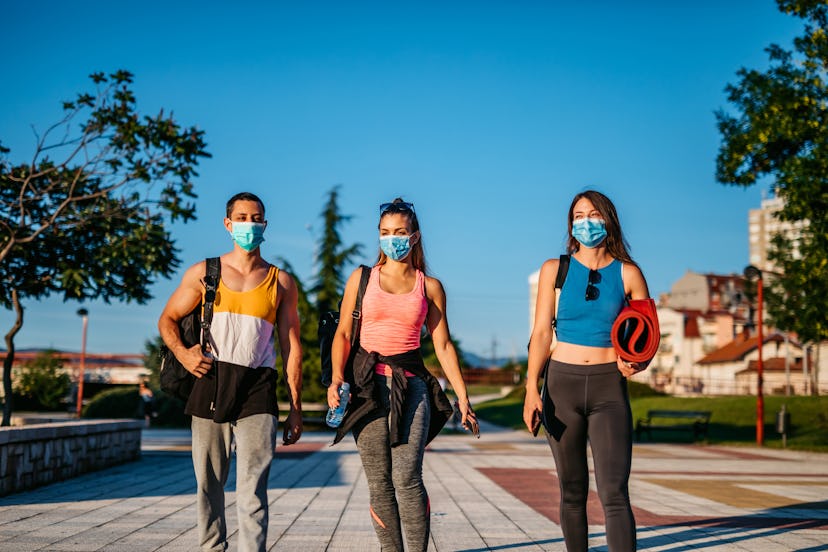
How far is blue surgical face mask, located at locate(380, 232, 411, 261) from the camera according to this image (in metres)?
5.43

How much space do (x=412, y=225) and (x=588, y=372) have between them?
1332 mm

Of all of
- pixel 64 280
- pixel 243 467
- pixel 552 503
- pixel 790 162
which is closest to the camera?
pixel 243 467

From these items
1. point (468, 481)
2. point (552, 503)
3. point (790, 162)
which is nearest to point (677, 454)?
point (790, 162)

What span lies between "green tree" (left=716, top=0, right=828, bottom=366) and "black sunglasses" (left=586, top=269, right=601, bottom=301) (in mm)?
18463

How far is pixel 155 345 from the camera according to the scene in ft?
168

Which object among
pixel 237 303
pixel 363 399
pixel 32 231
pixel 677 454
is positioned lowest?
pixel 677 454

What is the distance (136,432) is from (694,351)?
7757cm

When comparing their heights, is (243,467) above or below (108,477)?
above

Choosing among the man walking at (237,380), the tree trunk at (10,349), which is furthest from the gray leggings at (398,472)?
the tree trunk at (10,349)

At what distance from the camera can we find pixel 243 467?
4902mm

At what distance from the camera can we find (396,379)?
5.14 metres

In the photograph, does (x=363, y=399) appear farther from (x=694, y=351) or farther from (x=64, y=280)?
(x=694, y=351)

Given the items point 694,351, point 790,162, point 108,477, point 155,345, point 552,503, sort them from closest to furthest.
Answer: point 552,503, point 108,477, point 790,162, point 155,345, point 694,351

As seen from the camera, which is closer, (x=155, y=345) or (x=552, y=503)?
(x=552, y=503)
